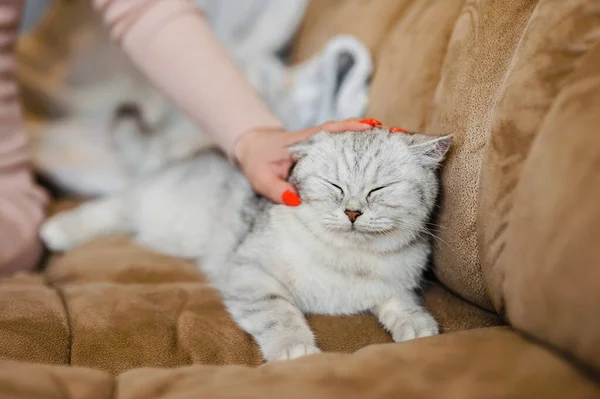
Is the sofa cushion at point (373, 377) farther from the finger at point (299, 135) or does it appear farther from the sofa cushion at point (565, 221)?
the finger at point (299, 135)

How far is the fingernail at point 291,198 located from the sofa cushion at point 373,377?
16.9 inches

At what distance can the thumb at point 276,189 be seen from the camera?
118cm

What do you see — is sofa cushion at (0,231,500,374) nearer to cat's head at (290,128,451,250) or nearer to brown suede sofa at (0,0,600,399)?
brown suede sofa at (0,0,600,399)

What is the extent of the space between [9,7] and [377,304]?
118cm

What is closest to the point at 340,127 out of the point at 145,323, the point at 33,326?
the point at 145,323

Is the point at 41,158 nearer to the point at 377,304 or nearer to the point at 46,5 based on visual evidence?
the point at 46,5

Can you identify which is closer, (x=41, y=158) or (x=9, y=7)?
(x=9, y=7)

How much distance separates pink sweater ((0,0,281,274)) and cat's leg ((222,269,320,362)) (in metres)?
0.37

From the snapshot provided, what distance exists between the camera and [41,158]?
1.87m

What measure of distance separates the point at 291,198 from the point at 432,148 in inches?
11.8

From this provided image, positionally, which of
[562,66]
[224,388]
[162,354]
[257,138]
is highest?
[562,66]

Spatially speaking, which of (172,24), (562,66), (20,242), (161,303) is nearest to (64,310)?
(161,303)

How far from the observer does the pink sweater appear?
4.56 ft

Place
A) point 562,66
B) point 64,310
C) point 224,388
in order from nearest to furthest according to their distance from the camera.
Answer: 1. point 224,388
2. point 562,66
3. point 64,310
